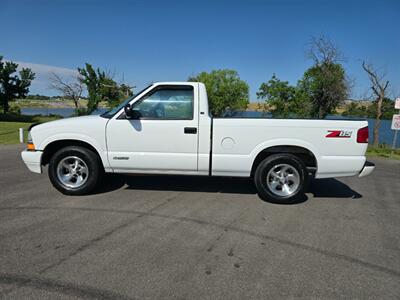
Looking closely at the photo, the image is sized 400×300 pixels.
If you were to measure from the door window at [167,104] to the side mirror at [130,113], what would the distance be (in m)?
0.07

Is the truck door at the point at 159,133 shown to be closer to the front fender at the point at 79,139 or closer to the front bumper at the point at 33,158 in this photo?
the front fender at the point at 79,139

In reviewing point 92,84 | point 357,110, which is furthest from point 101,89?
point 357,110

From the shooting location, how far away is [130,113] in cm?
418

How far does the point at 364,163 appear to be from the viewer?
4.30 m

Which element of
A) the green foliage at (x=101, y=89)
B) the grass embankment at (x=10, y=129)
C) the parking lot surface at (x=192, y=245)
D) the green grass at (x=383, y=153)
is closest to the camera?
the parking lot surface at (x=192, y=245)

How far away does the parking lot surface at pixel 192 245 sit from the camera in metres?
2.28

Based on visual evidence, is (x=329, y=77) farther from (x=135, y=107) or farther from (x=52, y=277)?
(x=52, y=277)

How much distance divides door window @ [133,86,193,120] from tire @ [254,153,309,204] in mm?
1613

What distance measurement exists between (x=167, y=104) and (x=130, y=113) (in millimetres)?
649

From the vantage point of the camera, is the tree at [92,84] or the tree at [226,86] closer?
the tree at [92,84]

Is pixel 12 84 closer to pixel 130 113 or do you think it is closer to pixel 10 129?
pixel 10 129

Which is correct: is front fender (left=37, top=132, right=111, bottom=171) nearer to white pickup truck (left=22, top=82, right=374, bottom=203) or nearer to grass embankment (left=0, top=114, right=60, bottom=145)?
white pickup truck (left=22, top=82, right=374, bottom=203)

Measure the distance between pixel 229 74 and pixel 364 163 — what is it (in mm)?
50435

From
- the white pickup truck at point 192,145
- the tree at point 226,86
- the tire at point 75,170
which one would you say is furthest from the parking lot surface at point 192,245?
the tree at point 226,86
